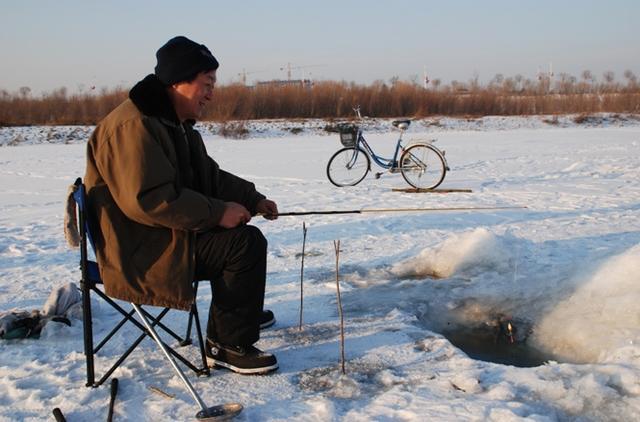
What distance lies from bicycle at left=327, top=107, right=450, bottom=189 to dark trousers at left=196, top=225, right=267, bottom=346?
656cm

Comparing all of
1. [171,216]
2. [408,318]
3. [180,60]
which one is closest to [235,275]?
[171,216]

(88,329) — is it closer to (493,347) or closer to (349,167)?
(493,347)

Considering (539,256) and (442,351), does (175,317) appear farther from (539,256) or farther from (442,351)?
(539,256)

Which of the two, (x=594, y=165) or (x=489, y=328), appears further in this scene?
(x=594, y=165)

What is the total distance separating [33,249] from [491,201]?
17.0ft

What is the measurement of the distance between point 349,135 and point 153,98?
7355mm

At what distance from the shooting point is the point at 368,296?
4.26 m

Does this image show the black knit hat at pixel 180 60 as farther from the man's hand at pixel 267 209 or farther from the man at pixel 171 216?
the man's hand at pixel 267 209

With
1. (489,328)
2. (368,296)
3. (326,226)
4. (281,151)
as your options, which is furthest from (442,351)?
(281,151)

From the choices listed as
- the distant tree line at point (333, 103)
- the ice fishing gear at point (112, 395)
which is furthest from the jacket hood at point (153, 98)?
the distant tree line at point (333, 103)

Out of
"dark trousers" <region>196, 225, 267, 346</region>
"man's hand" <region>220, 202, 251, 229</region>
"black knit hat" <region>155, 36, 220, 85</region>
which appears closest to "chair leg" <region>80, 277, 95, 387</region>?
"dark trousers" <region>196, 225, 267, 346</region>

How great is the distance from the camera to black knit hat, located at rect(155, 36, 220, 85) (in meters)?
2.84

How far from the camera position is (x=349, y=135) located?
10.0 metres

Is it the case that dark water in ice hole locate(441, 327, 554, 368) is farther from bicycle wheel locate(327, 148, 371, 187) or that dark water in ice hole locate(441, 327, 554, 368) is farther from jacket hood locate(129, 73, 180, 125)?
bicycle wheel locate(327, 148, 371, 187)
